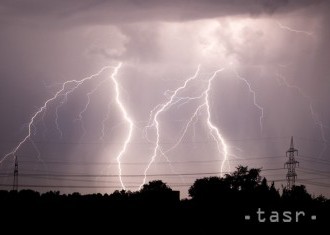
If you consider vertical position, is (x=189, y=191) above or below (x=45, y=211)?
above

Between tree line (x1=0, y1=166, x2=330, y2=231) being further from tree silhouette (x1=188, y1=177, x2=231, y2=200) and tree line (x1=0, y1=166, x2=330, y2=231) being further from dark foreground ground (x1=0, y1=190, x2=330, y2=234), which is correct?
tree silhouette (x1=188, y1=177, x2=231, y2=200)

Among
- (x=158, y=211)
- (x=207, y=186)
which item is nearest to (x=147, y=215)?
(x=158, y=211)

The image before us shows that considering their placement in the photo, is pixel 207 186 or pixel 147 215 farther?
pixel 207 186

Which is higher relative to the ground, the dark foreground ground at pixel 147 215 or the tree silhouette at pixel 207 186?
the tree silhouette at pixel 207 186

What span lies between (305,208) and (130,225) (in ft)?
39.8

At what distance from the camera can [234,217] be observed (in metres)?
42.5

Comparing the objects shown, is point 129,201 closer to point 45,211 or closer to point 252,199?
point 45,211

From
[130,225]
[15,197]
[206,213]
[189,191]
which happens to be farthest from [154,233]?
[189,191]

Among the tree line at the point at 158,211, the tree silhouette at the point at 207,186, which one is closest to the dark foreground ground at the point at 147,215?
the tree line at the point at 158,211

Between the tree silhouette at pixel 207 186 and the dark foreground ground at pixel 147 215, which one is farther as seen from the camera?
the tree silhouette at pixel 207 186

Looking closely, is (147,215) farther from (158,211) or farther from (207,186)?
(207,186)

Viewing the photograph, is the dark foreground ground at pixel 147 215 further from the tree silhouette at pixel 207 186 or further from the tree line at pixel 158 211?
the tree silhouette at pixel 207 186

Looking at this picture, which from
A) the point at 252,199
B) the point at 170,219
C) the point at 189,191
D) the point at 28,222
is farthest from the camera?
the point at 189,191

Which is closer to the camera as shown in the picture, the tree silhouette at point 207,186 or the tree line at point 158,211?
the tree line at point 158,211
